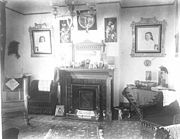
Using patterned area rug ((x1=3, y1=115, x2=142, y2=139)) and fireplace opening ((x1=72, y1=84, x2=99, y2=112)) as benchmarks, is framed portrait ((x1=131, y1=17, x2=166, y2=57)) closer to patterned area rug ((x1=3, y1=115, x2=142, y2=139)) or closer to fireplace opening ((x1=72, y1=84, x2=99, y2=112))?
patterned area rug ((x1=3, y1=115, x2=142, y2=139))

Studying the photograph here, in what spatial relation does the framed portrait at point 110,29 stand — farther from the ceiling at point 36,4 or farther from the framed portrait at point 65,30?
the framed portrait at point 65,30

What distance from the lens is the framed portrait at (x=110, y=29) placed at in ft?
5.70

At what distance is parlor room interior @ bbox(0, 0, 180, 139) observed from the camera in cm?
152

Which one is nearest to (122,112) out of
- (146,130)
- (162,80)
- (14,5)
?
(146,130)

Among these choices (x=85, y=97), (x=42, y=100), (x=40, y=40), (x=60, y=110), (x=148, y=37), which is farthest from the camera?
(x=85, y=97)

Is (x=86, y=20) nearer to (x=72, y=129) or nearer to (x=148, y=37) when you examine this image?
(x=148, y=37)

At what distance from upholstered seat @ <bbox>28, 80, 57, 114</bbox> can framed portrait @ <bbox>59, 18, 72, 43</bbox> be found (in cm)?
41

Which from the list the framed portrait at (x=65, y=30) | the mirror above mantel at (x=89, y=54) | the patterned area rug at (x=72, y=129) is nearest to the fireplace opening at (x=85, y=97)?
the patterned area rug at (x=72, y=129)

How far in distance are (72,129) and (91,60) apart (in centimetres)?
67

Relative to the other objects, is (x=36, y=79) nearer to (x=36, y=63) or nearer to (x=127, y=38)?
(x=36, y=63)

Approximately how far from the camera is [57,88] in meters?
2.00

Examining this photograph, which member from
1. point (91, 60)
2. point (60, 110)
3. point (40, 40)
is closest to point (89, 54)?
point (91, 60)

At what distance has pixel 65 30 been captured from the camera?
1768 mm

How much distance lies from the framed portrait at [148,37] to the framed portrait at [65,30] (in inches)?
21.3
